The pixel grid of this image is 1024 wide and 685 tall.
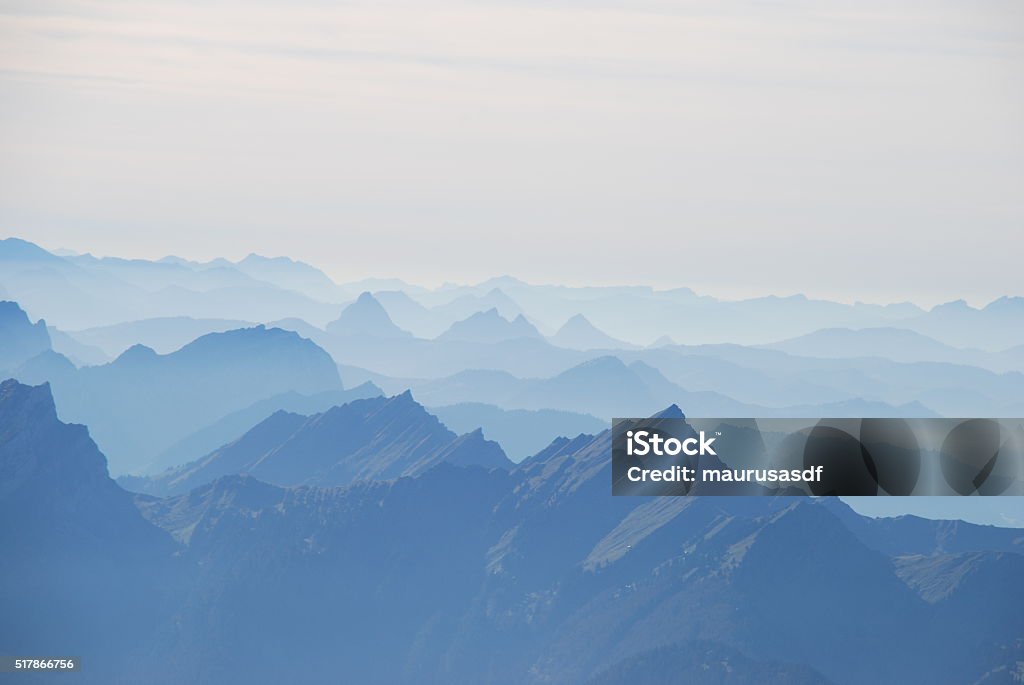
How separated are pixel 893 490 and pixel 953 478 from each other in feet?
51.9

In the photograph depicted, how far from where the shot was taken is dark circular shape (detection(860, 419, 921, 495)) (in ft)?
320

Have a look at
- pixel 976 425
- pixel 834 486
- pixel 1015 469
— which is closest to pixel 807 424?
pixel 834 486

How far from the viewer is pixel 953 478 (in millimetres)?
114688

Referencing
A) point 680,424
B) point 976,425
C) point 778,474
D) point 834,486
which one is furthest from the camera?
point 680,424

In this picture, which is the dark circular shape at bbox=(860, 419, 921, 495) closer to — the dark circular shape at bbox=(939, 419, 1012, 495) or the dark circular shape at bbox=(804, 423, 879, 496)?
the dark circular shape at bbox=(804, 423, 879, 496)

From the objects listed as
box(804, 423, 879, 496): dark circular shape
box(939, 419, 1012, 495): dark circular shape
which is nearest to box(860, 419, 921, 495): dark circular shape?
box(804, 423, 879, 496): dark circular shape

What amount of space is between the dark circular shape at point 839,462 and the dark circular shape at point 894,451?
66 centimetres

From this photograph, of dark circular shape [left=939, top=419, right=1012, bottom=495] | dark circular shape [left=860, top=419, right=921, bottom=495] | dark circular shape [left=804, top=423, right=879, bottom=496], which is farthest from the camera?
dark circular shape [left=939, top=419, right=1012, bottom=495]

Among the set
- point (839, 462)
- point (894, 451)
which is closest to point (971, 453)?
point (839, 462)

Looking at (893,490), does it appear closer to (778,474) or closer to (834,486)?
(834,486)

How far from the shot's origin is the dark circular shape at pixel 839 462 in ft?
325

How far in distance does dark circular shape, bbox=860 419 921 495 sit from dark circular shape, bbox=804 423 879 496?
661 millimetres

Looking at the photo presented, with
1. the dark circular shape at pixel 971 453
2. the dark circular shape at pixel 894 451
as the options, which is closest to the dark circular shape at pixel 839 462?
the dark circular shape at pixel 894 451

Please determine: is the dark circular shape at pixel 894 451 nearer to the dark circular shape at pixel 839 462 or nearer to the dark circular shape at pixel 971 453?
the dark circular shape at pixel 839 462
